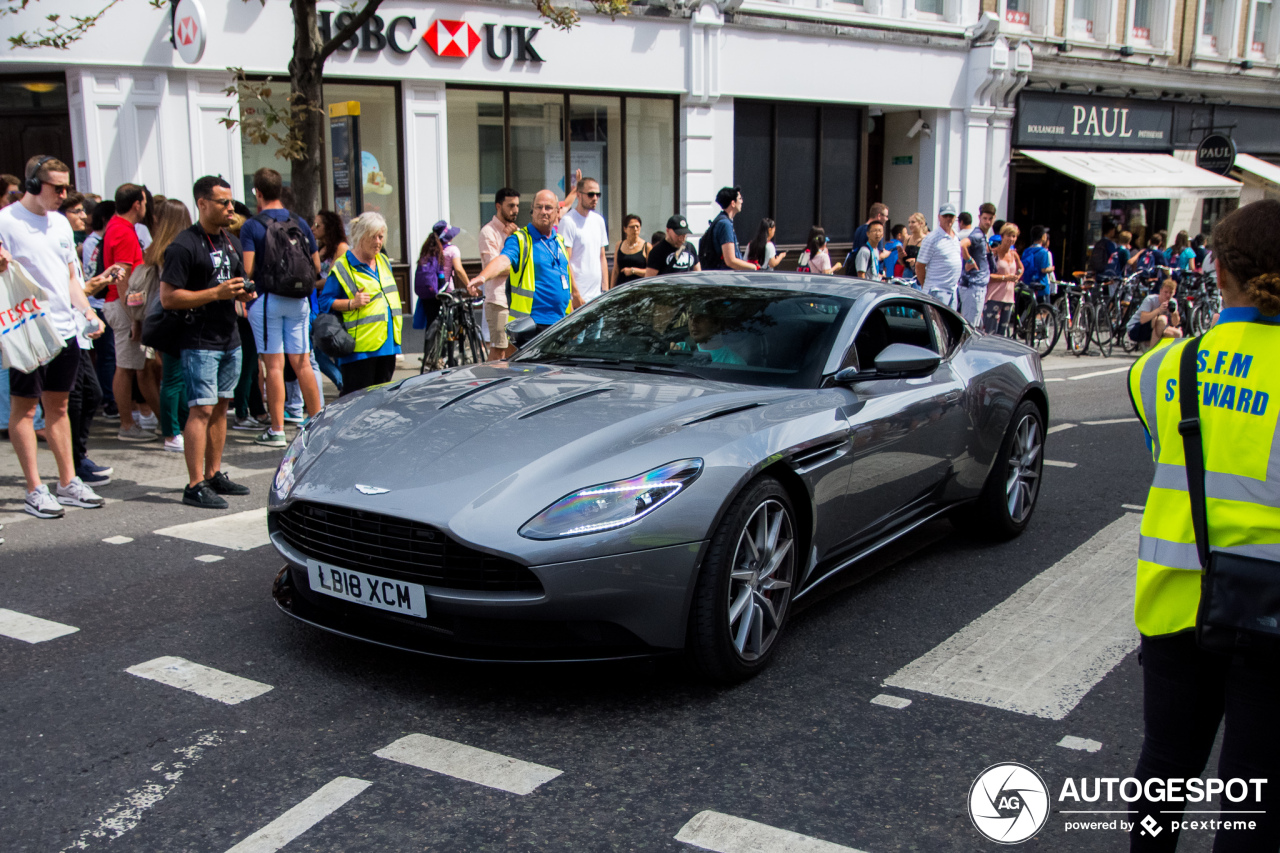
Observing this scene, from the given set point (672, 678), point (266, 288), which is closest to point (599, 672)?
point (672, 678)

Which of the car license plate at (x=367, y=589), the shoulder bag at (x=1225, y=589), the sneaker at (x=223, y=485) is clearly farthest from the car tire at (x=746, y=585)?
the sneaker at (x=223, y=485)

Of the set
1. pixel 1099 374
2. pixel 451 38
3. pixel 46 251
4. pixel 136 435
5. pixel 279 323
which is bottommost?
pixel 1099 374

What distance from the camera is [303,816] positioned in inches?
120

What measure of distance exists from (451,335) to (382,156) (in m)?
4.37

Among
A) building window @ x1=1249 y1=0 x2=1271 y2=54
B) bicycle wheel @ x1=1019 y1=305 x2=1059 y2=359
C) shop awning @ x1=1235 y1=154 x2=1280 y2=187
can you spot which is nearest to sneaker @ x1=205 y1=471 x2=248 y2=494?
bicycle wheel @ x1=1019 y1=305 x2=1059 y2=359

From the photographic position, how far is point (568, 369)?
4855mm

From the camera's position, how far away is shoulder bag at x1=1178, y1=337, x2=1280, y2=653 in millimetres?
2193

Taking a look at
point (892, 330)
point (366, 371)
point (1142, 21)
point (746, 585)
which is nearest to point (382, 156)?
point (366, 371)

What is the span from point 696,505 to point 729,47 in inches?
609

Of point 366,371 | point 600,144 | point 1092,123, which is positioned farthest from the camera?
point 1092,123

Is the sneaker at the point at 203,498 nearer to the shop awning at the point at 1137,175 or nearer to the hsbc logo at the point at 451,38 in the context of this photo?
the hsbc logo at the point at 451,38

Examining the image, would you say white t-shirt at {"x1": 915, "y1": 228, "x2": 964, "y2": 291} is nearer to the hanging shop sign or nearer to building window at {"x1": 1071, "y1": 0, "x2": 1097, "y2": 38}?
building window at {"x1": 1071, "y1": 0, "x2": 1097, "y2": 38}

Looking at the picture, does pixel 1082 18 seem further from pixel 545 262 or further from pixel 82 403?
pixel 82 403

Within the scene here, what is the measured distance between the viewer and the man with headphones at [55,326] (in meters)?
6.32
